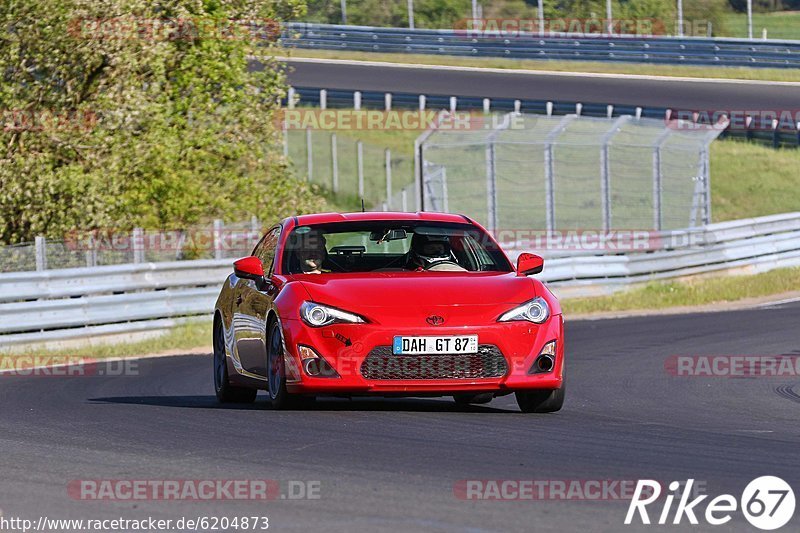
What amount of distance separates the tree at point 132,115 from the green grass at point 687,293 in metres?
6.58

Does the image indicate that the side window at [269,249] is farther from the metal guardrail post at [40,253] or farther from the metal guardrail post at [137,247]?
the metal guardrail post at [137,247]

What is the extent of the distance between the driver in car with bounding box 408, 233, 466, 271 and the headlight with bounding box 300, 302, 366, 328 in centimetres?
112

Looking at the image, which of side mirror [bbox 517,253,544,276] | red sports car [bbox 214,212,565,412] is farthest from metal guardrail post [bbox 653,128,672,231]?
side mirror [bbox 517,253,544,276]

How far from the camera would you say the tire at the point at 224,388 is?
12.1 meters

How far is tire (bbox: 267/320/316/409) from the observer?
1027 centimetres

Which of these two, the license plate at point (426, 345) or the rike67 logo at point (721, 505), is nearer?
the rike67 logo at point (721, 505)

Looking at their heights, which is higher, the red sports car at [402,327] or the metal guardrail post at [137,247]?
the red sports car at [402,327]

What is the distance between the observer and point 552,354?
10.2 metres

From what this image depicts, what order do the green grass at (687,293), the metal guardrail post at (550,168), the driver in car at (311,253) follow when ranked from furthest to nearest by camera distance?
the metal guardrail post at (550,168) < the green grass at (687,293) < the driver in car at (311,253)

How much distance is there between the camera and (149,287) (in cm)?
2148
